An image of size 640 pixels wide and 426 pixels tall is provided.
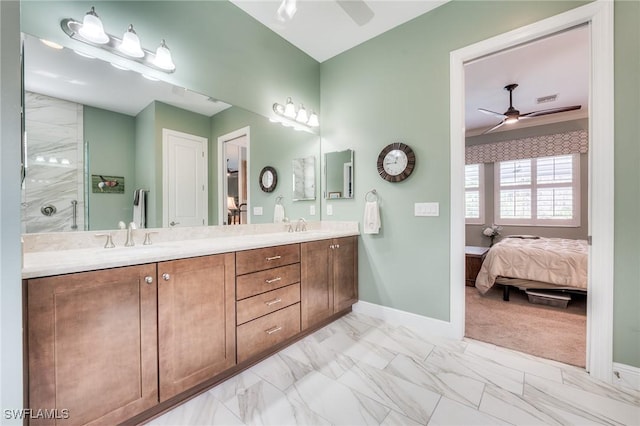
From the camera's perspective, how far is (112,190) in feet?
→ 5.44

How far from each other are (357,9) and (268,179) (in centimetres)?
160

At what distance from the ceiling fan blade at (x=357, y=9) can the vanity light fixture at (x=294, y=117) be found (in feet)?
3.24

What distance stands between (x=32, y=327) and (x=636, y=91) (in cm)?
326

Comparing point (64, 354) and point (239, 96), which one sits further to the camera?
point (239, 96)

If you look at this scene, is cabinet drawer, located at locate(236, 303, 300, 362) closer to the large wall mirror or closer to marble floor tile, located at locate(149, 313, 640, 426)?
marble floor tile, located at locate(149, 313, 640, 426)

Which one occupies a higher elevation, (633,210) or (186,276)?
(633,210)

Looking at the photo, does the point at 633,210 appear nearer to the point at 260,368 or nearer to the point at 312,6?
the point at 260,368

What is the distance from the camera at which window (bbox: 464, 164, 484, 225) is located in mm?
5590

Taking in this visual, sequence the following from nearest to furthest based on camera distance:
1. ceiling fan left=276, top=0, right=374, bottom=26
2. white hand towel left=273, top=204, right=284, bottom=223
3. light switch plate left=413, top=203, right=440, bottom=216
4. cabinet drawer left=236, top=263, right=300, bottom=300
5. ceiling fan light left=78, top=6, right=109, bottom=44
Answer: ceiling fan light left=78, top=6, right=109, bottom=44 → cabinet drawer left=236, top=263, right=300, bottom=300 → ceiling fan left=276, top=0, right=374, bottom=26 → light switch plate left=413, top=203, right=440, bottom=216 → white hand towel left=273, top=204, right=284, bottom=223

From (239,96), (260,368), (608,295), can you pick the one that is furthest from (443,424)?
(239,96)

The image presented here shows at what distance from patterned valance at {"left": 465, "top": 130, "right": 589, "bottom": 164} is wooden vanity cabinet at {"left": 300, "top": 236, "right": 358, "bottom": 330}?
4377 millimetres

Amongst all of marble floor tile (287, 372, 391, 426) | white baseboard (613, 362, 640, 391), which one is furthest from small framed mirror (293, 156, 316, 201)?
white baseboard (613, 362, 640, 391)

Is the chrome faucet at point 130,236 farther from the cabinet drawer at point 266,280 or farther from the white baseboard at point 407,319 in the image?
the white baseboard at point 407,319

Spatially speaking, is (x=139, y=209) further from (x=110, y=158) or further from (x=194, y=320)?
(x=194, y=320)
